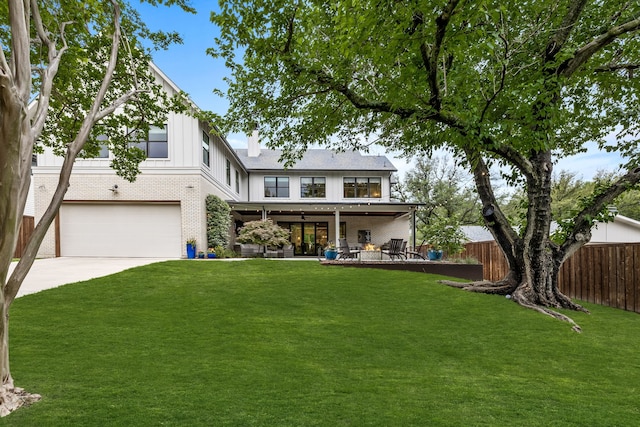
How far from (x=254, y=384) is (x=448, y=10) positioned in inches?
194

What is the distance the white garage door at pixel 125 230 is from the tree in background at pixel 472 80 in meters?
8.80

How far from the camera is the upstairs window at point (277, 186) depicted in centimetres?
2370

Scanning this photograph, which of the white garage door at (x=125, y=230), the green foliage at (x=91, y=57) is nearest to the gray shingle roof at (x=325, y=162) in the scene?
the white garage door at (x=125, y=230)

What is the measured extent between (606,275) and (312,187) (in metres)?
17.4

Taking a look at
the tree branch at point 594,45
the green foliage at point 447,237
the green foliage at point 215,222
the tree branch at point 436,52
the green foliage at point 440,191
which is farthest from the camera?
the green foliage at point 440,191

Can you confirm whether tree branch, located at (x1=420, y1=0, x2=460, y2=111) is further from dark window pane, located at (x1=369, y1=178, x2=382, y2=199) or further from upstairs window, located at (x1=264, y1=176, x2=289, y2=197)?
upstairs window, located at (x1=264, y1=176, x2=289, y2=197)

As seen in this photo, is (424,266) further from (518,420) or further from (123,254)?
(123,254)

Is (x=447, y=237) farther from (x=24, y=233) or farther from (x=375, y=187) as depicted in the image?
(x=24, y=233)

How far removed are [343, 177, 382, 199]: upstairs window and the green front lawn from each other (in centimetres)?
1603

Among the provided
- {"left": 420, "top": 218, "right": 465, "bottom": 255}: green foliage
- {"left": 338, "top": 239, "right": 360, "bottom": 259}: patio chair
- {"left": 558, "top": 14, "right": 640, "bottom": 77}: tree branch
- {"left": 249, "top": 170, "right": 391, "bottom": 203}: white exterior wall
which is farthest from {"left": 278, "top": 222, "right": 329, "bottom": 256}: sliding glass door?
{"left": 558, "top": 14, "right": 640, "bottom": 77}: tree branch

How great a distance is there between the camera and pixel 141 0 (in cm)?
659

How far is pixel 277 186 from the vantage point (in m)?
23.8

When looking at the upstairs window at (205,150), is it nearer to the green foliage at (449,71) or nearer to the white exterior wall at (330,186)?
the white exterior wall at (330,186)

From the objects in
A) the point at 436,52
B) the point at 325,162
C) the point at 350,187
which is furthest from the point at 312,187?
the point at 436,52
